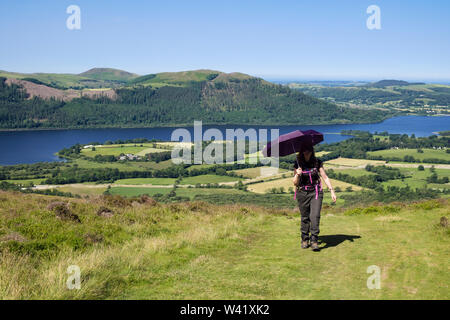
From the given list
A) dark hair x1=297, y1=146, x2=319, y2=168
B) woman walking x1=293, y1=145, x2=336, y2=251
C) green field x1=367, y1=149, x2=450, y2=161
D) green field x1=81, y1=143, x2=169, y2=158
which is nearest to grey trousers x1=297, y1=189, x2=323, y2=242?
woman walking x1=293, y1=145, x2=336, y2=251

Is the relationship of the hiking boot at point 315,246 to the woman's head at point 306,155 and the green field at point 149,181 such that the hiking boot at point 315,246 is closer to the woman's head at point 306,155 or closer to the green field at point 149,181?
the woman's head at point 306,155

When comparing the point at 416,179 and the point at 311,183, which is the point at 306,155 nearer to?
the point at 311,183

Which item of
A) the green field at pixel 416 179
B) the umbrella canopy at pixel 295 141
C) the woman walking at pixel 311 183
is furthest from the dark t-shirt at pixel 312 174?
the green field at pixel 416 179

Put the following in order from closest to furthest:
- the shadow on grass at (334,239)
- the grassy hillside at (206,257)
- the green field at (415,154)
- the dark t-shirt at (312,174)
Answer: the grassy hillside at (206,257), the dark t-shirt at (312,174), the shadow on grass at (334,239), the green field at (415,154)

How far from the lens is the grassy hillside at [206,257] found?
5.99 meters

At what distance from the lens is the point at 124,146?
443 ft

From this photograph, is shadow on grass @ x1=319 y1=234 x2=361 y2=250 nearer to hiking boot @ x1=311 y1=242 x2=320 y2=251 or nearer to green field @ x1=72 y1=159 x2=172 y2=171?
hiking boot @ x1=311 y1=242 x2=320 y2=251

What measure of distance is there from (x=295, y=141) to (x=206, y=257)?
3.37 metres

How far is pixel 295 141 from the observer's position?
8.97 meters

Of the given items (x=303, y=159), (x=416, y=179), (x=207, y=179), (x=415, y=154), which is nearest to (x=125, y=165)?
(x=207, y=179)

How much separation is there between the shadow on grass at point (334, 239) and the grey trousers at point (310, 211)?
534mm
